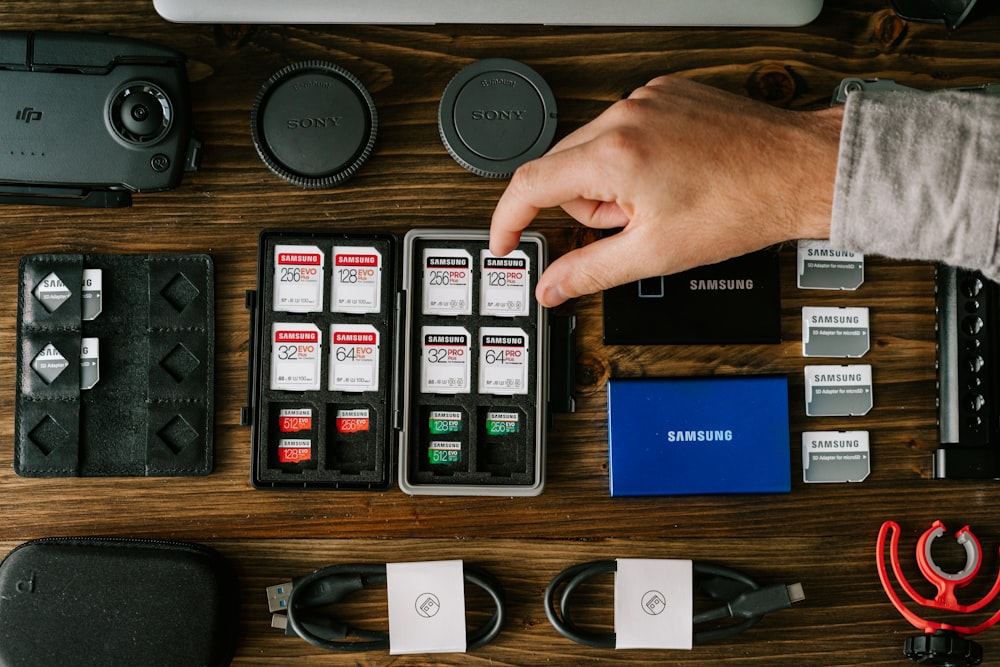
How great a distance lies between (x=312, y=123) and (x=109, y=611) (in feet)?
2.15

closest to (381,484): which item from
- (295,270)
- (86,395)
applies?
(295,270)

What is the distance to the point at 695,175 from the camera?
786 millimetres

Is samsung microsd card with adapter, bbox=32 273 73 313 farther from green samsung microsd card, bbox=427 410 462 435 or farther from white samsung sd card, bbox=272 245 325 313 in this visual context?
green samsung microsd card, bbox=427 410 462 435

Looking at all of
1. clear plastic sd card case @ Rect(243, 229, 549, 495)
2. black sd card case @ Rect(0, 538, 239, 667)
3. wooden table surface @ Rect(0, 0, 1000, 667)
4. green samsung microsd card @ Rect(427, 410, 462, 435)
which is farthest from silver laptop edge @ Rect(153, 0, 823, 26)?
black sd card case @ Rect(0, 538, 239, 667)

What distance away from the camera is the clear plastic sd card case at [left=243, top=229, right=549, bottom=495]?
96cm

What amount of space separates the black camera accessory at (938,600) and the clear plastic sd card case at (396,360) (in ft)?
1.54

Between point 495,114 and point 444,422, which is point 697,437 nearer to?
point 444,422

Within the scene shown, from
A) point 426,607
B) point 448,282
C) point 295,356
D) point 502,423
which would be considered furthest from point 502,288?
point 426,607

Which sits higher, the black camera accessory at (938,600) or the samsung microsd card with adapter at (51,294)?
the samsung microsd card with adapter at (51,294)

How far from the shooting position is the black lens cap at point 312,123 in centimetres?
96

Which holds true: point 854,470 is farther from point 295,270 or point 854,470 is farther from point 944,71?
point 295,270

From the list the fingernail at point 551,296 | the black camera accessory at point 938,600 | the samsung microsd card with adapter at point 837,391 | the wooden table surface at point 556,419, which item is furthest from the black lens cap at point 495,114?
the black camera accessory at point 938,600

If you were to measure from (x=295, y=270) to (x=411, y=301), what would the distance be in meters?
0.16

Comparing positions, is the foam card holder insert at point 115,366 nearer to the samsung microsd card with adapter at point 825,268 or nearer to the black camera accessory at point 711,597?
the black camera accessory at point 711,597
